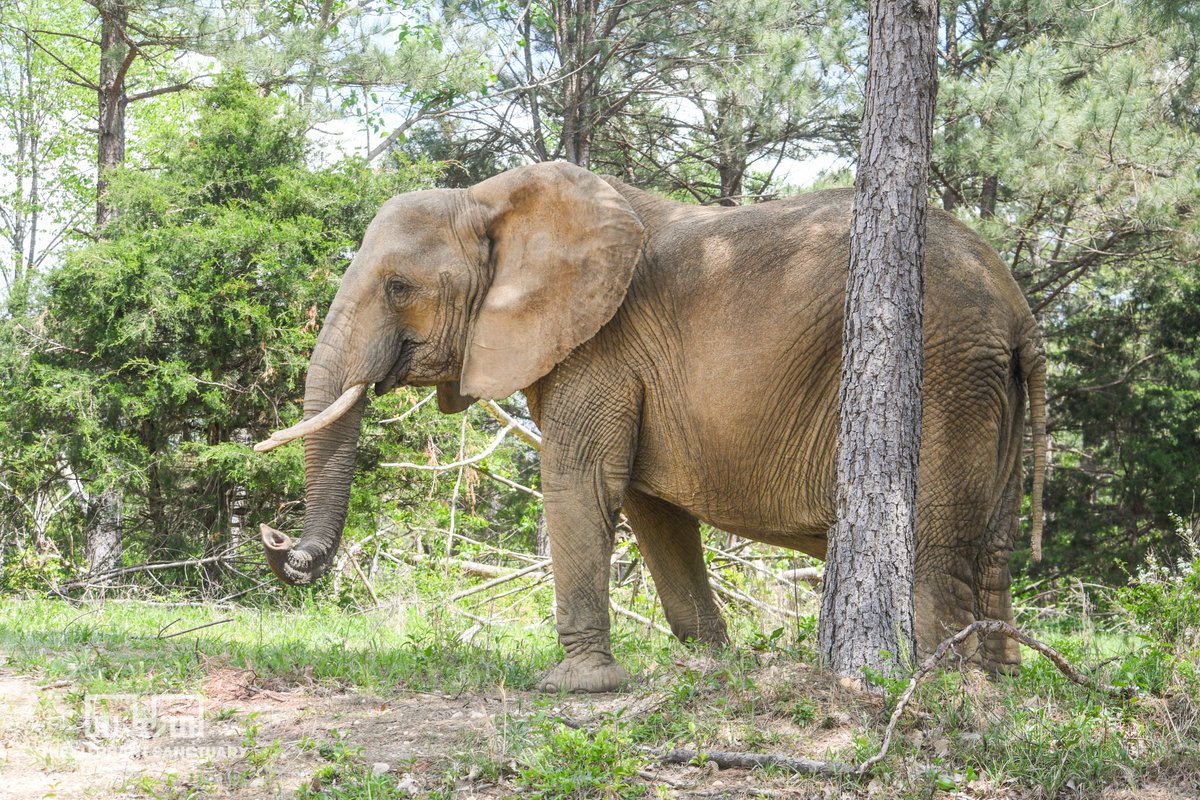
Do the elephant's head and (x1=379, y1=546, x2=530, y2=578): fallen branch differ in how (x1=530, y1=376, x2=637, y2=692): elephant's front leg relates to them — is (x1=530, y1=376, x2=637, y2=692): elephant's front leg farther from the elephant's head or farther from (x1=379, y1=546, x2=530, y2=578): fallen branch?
(x1=379, y1=546, x2=530, y2=578): fallen branch

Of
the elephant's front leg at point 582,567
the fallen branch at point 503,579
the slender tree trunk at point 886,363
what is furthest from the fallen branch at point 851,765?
the fallen branch at point 503,579

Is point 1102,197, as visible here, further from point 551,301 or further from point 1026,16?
point 551,301

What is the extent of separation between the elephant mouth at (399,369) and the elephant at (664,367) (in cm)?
1

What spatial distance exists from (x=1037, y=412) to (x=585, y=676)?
9.31 ft

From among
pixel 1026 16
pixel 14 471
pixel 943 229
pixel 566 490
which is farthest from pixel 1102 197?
pixel 14 471

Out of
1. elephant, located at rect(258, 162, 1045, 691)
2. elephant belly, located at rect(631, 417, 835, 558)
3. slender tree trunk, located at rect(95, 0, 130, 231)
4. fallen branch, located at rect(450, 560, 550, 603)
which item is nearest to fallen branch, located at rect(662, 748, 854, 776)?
elephant, located at rect(258, 162, 1045, 691)

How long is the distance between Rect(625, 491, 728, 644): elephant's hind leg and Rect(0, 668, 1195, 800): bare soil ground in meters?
1.58

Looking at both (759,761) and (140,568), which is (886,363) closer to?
(759,761)

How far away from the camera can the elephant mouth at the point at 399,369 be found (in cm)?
722

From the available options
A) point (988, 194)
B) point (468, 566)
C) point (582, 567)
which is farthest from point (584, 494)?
point (988, 194)

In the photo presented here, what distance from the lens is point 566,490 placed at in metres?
6.77

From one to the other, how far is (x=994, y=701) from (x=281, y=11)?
16.3 m

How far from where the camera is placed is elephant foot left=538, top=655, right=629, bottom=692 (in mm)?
6352

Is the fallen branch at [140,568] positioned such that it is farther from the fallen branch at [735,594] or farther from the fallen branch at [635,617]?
the fallen branch at [735,594]
